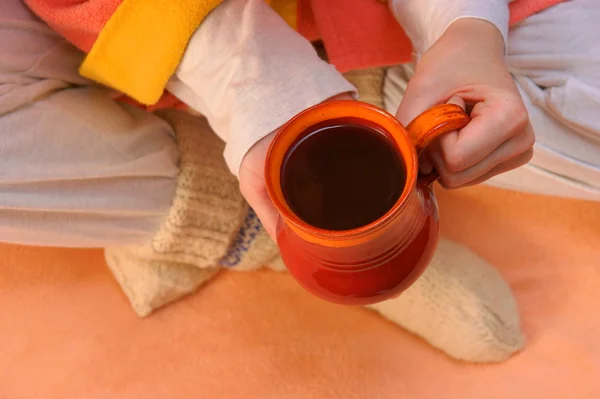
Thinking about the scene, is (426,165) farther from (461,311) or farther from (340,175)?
(461,311)

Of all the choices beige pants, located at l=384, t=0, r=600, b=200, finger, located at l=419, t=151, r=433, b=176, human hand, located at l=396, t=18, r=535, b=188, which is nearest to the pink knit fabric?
beige pants, located at l=384, t=0, r=600, b=200

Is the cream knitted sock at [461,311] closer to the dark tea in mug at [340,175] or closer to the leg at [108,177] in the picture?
the leg at [108,177]

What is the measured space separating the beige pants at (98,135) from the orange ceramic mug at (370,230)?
253 millimetres

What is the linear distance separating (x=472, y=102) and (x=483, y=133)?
45 millimetres

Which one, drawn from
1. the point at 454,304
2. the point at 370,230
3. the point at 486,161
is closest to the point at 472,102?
the point at 486,161

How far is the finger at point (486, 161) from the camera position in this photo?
40 centimetres

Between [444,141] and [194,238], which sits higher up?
[444,141]

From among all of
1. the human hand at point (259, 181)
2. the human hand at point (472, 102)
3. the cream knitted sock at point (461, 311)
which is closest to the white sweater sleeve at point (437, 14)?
the human hand at point (472, 102)

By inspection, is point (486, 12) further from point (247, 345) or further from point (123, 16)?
point (247, 345)

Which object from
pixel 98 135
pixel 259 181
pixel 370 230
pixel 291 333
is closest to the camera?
pixel 370 230

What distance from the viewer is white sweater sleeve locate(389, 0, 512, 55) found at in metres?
0.50

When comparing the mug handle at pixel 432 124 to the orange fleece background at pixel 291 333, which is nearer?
the mug handle at pixel 432 124

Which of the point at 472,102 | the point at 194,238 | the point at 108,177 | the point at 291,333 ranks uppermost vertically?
the point at 472,102

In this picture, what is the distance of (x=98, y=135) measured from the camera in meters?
0.58
